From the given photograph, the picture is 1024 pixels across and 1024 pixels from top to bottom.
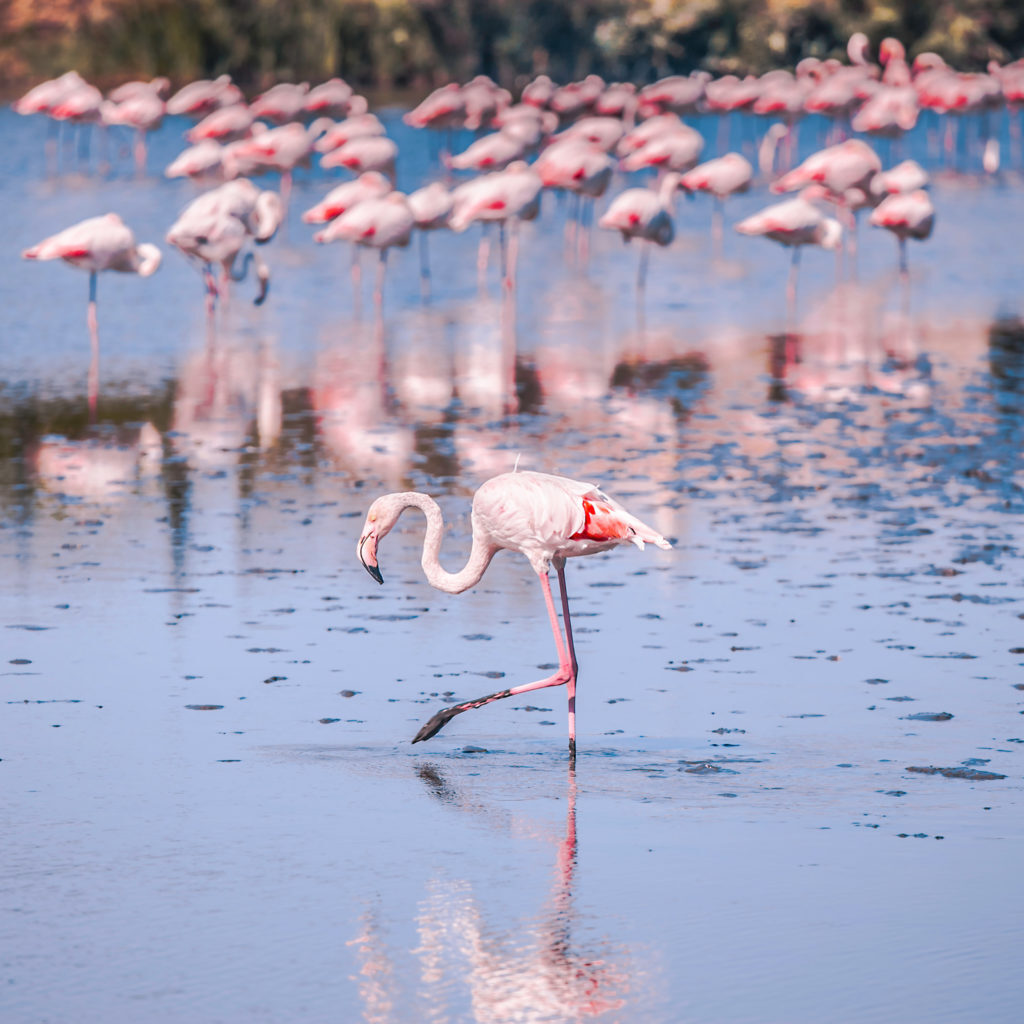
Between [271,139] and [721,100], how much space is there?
31.5ft

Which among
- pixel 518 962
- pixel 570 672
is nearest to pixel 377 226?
pixel 570 672

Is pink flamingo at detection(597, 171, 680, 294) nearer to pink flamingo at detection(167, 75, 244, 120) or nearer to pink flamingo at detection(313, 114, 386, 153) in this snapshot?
pink flamingo at detection(313, 114, 386, 153)

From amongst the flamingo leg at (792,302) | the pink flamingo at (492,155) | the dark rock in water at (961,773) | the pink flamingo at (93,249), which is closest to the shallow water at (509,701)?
the dark rock in water at (961,773)

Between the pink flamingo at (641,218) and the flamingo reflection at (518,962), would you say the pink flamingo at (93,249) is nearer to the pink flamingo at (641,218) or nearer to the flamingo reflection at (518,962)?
the pink flamingo at (641,218)

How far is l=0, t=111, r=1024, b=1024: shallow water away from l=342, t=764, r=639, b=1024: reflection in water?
12 mm

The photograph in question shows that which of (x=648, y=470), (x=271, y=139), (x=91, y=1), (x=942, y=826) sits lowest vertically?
(x=942, y=826)

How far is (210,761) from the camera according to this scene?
241 inches

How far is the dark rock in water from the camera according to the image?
5914mm

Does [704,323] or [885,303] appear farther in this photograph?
[885,303]

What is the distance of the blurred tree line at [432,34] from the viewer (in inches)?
1628

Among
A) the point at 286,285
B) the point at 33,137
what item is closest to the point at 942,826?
the point at 286,285

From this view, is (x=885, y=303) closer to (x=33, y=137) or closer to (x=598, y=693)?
(x=598, y=693)

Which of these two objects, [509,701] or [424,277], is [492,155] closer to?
[424,277]

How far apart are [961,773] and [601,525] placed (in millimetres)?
1323
